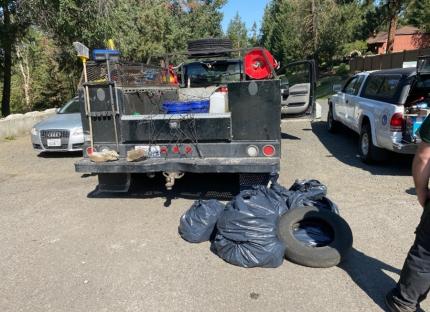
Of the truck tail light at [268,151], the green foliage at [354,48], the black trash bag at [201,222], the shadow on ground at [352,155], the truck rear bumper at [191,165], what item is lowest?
the shadow on ground at [352,155]

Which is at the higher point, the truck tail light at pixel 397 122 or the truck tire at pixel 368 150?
the truck tail light at pixel 397 122

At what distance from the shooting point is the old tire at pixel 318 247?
355cm

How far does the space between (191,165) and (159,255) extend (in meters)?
1.22

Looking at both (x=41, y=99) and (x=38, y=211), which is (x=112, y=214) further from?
(x=41, y=99)

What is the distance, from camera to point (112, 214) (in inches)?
200

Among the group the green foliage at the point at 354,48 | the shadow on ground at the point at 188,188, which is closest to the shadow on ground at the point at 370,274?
the shadow on ground at the point at 188,188

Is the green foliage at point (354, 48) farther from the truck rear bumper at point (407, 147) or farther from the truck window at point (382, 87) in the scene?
the truck rear bumper at point (407, 147)

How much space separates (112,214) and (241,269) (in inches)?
84.5

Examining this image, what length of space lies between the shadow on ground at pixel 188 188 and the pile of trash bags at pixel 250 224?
48.4 inches

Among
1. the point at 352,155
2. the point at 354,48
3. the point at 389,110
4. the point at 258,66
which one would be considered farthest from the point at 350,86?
the point at 354,48

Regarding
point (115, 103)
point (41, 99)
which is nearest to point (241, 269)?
point (115, 103)

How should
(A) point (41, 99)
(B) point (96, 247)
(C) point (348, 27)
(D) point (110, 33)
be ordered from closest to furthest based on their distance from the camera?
(B) point (96, 247) → (D) point (110, 33) → (A) point (41, 99) → (C) point (348, 27)

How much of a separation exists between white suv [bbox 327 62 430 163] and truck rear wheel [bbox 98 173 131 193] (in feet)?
13.3

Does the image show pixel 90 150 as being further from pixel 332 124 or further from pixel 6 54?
pixel 6 54
